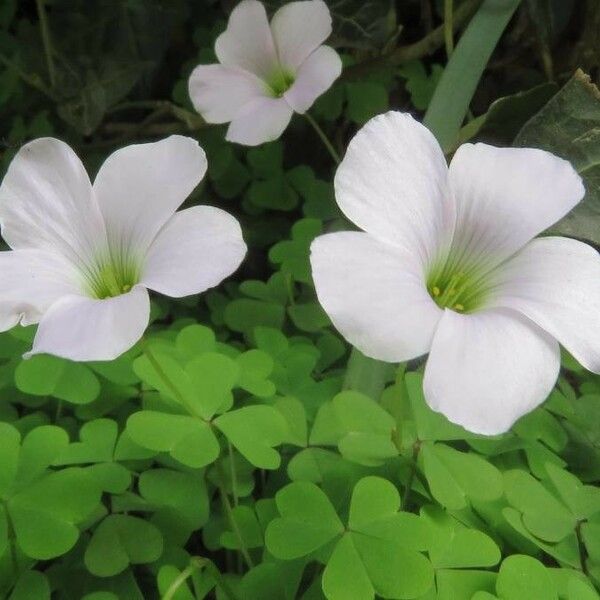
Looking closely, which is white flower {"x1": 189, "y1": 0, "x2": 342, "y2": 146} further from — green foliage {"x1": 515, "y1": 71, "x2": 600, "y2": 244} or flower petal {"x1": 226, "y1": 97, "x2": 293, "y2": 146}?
green foliage {"x1": 515, "y1": 71, "x2": 600, "y2": 244}

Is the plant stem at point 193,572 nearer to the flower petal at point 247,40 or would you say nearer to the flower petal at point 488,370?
the flower petal at point 488,370

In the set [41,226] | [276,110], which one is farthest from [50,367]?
[276,110]

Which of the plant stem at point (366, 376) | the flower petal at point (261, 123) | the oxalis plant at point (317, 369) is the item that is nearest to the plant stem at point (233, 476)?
the oxalis plant at point (317, 369)

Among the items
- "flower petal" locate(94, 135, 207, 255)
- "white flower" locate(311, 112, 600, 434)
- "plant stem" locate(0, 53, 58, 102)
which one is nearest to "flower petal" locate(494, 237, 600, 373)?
"white flower" locate(311, 112, 600, 434)

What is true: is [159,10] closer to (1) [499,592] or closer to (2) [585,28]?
(2) [585,28]

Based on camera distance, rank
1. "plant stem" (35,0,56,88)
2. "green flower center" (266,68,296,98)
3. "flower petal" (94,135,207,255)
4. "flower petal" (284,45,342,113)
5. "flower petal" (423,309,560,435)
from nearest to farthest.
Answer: "flower petal" (423,309,560,435), "flower petal" (94,135,207,255), "flower petal" (284,45,342,113), "green flower center" (266,68,296,98), "plant stem" (35,0,56,88)

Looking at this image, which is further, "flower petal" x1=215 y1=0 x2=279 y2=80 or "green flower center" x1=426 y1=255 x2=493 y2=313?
"flower petal" x1=215 y1=0 x2=279 y2=80
